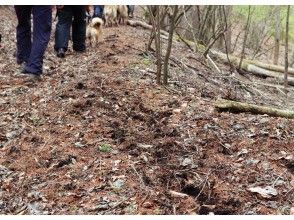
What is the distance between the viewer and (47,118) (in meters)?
4.86

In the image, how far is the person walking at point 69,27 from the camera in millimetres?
8164

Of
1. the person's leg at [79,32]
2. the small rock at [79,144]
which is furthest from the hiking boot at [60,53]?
the small rock at [79,144]

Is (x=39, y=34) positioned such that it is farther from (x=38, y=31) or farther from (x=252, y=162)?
(x=252, y=162)

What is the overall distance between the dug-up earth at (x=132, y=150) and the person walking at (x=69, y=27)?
170cm

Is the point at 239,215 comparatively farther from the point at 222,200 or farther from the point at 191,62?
the point at 191,62

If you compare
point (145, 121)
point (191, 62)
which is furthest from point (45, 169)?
point (191, 62)

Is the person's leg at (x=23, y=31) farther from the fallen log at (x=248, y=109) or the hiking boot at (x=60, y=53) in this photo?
the fallen log at (x=248, y=109)

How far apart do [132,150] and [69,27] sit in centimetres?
490

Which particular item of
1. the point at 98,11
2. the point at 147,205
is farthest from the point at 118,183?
the point at 98,11

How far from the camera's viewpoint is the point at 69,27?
8.49 m

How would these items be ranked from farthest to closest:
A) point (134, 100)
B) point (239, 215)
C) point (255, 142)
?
1. point (134, 100)
2. point (255, 142)
3. point (239, 215)

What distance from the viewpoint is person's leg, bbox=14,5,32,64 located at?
21.0 ft

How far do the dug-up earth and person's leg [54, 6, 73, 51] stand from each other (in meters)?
1.70
